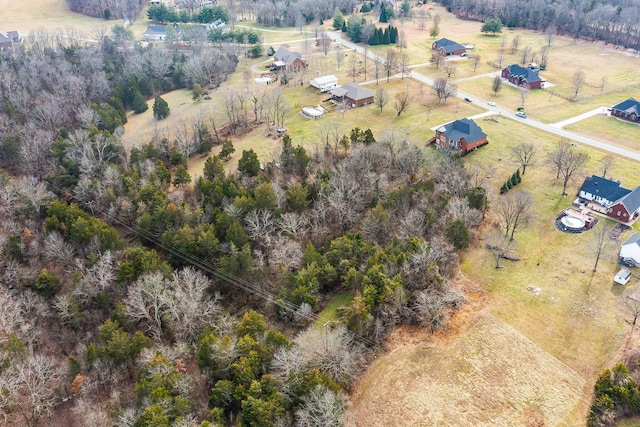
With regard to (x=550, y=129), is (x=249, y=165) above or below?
below

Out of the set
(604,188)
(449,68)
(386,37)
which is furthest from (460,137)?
(386,37)

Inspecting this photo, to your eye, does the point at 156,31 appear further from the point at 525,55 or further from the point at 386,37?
the point at 525,55

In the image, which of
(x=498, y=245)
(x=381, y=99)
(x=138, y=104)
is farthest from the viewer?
(x=138, y=104)

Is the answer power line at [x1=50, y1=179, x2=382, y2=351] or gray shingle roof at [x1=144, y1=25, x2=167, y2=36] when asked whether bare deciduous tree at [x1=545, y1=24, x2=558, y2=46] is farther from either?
power line at [x1=50, y1=179, x2=382, y2=351]

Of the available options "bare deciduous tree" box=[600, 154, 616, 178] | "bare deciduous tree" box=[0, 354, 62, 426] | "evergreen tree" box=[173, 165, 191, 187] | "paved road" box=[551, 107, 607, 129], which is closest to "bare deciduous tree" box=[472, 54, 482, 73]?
"paved road" box=[551, 107, 607, 129]

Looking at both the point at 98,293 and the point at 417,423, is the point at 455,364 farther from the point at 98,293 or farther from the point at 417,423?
the point at 98,293

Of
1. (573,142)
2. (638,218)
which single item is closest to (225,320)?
(638,218)
